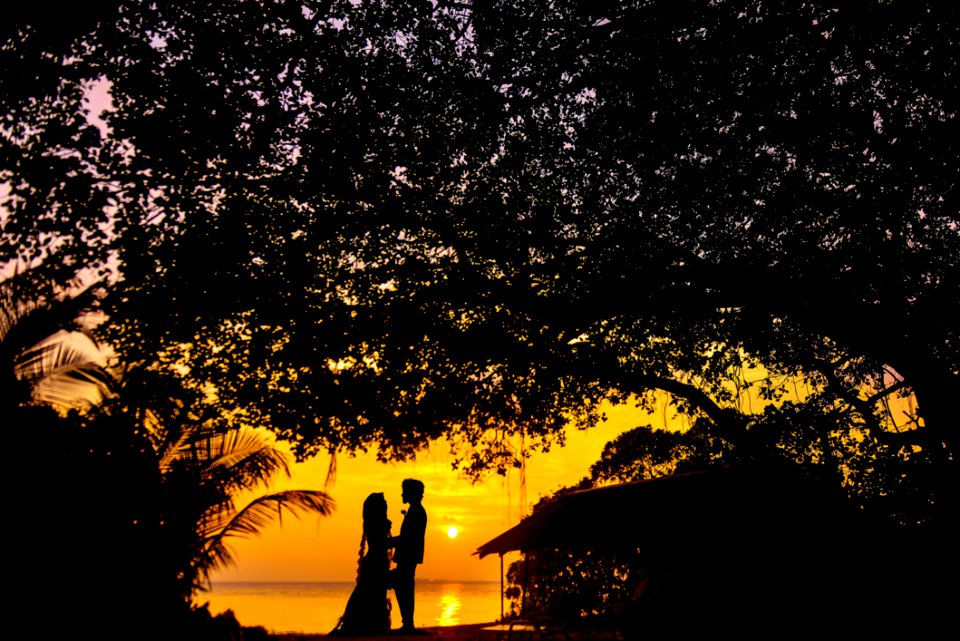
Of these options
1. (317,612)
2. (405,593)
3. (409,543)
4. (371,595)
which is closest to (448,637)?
(405,593)

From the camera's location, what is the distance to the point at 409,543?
9.15 metres

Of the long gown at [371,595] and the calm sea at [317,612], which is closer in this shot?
the long gown at [371,595]

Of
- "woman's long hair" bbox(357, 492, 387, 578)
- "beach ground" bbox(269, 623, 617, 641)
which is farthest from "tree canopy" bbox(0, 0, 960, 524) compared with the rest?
"beach ground" bbox(269, 623, 617, 641)

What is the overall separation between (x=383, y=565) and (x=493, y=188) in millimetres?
6626

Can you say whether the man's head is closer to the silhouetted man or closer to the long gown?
the silhouetted man

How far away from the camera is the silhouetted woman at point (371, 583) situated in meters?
8.86

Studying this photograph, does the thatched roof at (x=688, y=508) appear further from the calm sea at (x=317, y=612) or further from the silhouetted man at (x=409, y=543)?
the calm sea at (x=317, y=612)

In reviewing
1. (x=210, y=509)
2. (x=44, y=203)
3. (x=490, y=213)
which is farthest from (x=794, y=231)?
(x=44, y=203)

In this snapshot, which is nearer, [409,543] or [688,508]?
[688,508]

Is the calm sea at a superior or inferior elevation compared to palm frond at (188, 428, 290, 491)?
inferior

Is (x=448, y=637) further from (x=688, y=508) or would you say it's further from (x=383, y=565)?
(x=688, y=508)

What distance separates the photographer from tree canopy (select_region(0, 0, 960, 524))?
316 inches

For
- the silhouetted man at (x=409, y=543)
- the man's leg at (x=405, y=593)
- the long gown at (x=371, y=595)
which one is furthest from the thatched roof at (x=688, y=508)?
the long gown at (x=371, y=595)

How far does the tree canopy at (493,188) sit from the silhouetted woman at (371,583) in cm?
203
